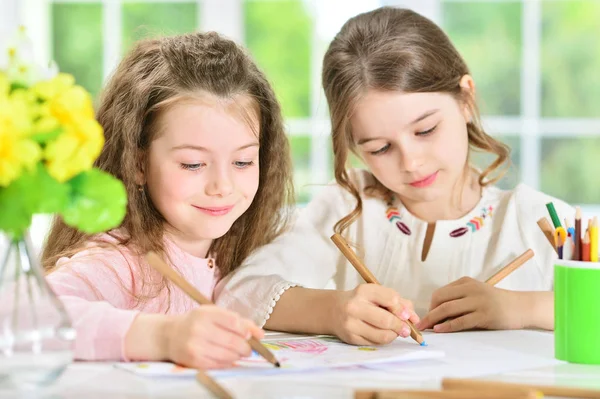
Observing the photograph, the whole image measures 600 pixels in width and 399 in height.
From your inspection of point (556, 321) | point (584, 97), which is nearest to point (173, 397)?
point (556, 321)

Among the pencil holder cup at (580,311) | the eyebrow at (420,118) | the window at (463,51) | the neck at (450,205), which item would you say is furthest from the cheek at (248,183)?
the window at (463,51)

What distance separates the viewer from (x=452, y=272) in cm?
170

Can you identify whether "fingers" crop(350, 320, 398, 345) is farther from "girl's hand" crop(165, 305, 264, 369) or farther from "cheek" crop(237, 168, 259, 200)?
"cheek" crop(237, 168, 259, 200)

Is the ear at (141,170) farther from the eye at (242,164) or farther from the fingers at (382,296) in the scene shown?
the fingers at (382,296)

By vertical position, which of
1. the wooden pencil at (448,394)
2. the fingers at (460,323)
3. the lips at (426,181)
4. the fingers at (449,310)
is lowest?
the fingers at (460,323)

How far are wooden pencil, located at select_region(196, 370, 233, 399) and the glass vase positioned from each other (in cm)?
14

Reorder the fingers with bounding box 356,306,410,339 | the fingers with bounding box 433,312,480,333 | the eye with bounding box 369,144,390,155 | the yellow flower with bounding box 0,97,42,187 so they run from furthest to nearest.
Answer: the eye with bounding box 369,144,390,155, the fingers with bounding box 433,312,480,333, the fingers with bounding box 356,306,410,339, the yellow flower with bounding box 0,97,42,187

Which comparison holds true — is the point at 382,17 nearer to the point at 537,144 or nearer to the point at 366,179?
the point at 366,179

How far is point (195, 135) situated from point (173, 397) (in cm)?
57

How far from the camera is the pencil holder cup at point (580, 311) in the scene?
110 centimetres

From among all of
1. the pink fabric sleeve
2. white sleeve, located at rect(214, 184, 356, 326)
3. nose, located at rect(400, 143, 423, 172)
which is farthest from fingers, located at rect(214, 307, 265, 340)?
nose, located at rect(400, 143, 423, 172)

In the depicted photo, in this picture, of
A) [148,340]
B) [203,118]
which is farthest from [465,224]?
[148,340]

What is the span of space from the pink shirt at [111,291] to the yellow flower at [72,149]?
0.30m

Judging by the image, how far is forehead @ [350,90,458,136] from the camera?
153cm
